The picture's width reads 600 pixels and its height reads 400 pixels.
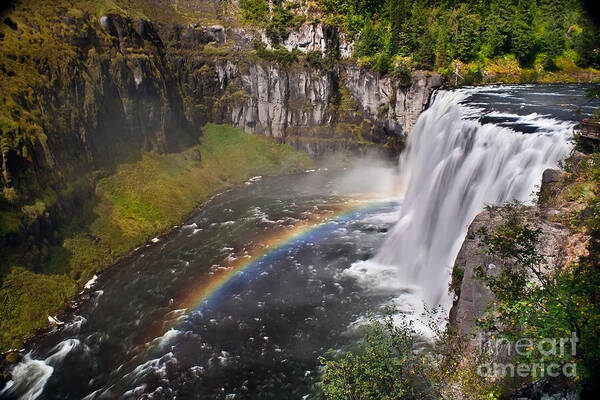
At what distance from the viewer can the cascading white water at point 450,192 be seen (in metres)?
28.9

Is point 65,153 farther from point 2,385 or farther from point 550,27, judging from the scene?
point 550,27

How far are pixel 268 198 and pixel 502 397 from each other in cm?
4972

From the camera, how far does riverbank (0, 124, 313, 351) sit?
109ft

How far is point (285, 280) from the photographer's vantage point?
37.4 metres

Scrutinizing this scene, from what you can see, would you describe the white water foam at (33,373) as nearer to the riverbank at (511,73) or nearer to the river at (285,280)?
the river at (285,280)

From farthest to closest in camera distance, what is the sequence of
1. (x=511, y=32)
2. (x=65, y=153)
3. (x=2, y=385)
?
Answer: (x=511, y=32) → (x=65, y=153) → (x=2, y=385)

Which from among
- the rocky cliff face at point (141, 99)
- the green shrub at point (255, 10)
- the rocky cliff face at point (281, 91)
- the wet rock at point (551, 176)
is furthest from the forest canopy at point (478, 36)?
the wet rock at point (551, 176)

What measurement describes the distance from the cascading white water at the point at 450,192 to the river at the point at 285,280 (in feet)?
0.45

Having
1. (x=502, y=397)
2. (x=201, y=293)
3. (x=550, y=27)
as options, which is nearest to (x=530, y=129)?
(x=502, y=397)

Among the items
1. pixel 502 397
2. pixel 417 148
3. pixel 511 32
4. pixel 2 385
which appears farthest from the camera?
pixel 511 32

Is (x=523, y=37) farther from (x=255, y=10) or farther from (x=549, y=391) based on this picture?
(x=549, y=391)

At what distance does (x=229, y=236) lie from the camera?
48062 millimetres

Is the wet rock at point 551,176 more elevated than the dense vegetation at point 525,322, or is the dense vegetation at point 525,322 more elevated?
the wet rock at point 551,176

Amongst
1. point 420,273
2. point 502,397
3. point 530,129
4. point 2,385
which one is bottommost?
point 2,385
